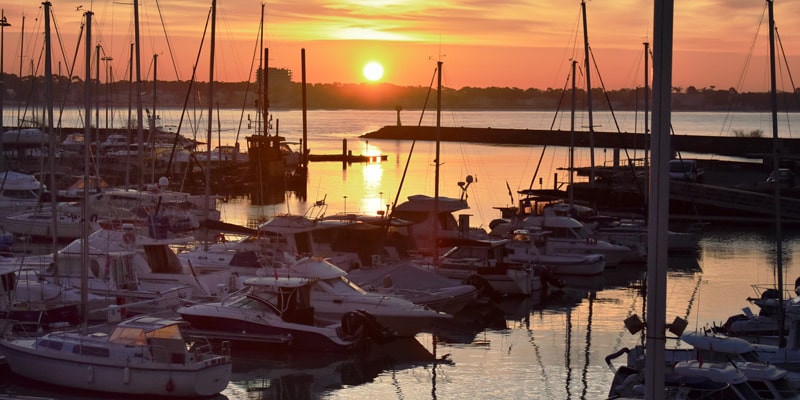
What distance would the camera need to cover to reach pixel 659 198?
273 inches

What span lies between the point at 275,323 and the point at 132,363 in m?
4.29

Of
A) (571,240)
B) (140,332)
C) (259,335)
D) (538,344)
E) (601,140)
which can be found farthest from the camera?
(601,140)

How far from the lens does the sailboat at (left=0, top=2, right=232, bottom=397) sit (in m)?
16.9

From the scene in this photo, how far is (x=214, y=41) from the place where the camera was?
110ft

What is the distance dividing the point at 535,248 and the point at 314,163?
63471mm

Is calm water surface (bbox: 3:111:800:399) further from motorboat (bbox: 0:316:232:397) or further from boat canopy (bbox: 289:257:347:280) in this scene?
boat canopy (bbox: 289:257:347:280)

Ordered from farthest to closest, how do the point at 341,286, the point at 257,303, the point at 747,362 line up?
the point at 341,286 < the point at 257,303 < the point at 747,362

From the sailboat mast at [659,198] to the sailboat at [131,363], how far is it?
36.4ft

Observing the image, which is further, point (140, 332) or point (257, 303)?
point (257, 303)

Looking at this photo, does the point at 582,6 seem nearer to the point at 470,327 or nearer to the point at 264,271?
the point at 470,327

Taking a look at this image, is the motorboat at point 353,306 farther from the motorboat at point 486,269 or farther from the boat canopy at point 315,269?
the motorboat at point 486,269

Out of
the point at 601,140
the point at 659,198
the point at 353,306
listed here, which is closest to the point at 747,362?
the point at 353,306

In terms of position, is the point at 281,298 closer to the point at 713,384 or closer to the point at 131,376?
the point at 131,376

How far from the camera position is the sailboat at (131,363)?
16.9 metres
